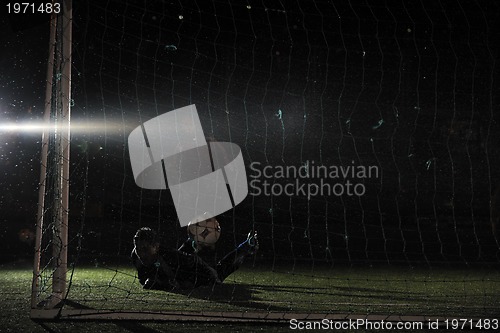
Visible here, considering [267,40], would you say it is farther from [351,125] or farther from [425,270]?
[425,270]

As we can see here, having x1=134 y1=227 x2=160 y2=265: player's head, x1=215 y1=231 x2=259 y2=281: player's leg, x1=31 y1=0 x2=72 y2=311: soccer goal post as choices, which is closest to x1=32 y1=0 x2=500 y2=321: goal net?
x1=215 y1=231 x2=259 y2=281: player's leg

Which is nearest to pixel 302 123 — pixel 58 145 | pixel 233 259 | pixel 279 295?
pixel 233 259

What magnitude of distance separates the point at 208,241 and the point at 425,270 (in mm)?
2532

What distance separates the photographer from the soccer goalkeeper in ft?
17.2

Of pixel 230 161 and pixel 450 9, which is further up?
pixel 450 9

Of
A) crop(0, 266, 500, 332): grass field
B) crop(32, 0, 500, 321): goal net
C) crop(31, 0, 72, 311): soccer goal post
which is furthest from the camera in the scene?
crop(32, 0, 500, 321): goal net

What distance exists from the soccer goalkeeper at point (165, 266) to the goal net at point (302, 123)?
2.75m

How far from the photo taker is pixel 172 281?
5.38 meters

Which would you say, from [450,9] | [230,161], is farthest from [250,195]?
[450,9]

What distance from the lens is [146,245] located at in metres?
5.21

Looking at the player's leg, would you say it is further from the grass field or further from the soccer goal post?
the soccer goal post

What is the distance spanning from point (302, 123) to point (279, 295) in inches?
291

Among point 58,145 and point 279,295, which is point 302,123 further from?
point 58,145

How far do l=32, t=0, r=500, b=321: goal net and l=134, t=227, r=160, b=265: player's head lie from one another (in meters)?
3.08
